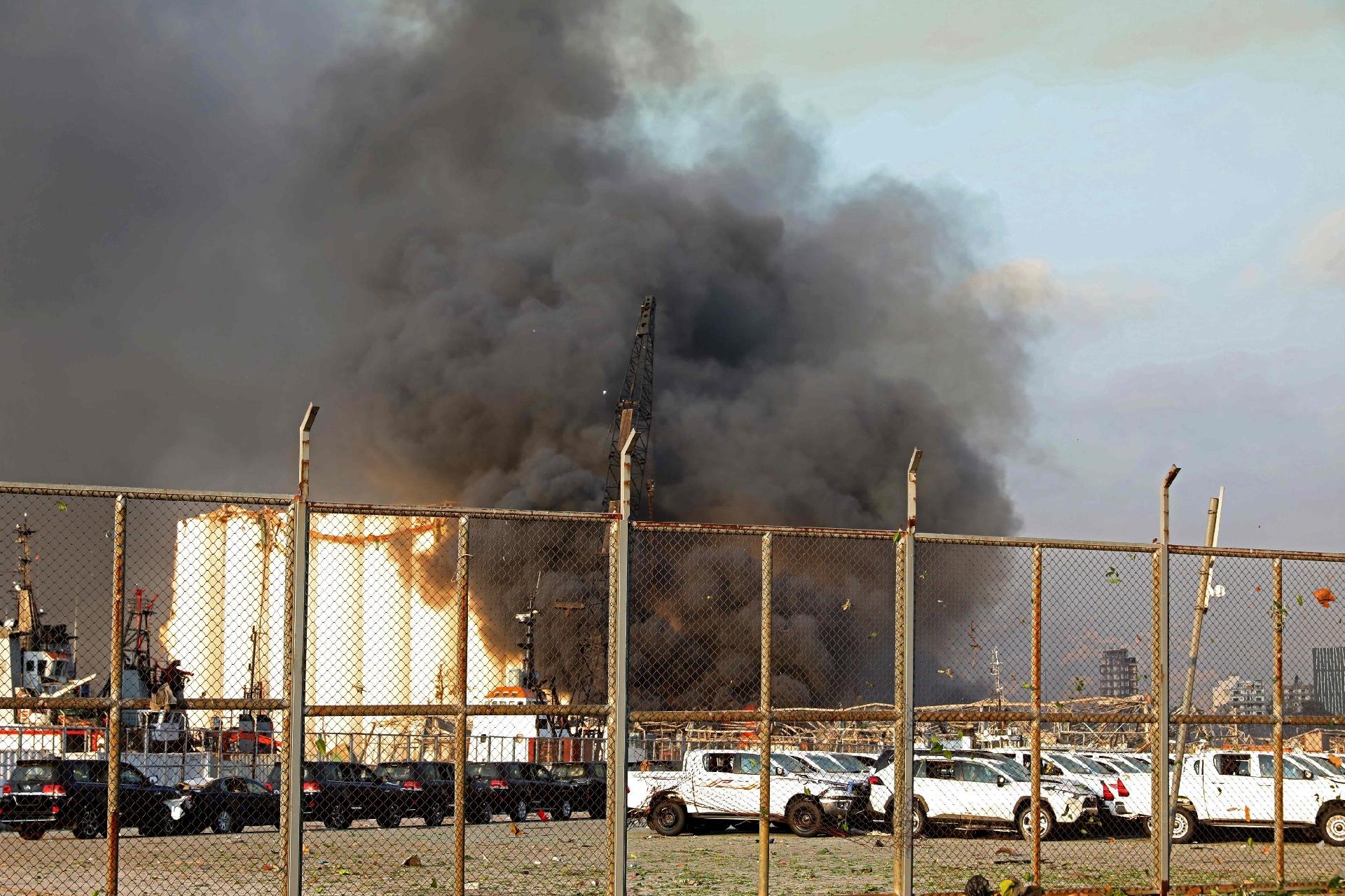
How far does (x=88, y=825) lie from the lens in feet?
66.7

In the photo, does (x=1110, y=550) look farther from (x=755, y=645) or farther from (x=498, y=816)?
(x=755, y=645)

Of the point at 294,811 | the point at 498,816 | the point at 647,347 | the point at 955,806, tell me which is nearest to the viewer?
the point at 294,811

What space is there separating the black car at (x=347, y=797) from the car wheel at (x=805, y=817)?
21.9ft

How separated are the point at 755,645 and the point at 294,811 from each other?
204ft

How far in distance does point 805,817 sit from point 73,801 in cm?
1087

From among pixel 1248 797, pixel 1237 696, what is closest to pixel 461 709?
pixel 1237 696

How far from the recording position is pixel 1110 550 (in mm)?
11547

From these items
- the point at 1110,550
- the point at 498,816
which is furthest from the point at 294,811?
the point at 498,816

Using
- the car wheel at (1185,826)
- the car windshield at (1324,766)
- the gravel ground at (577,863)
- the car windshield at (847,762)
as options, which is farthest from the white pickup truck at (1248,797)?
the car windshield at (847,762)

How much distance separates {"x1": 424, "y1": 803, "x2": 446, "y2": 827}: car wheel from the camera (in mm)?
24562

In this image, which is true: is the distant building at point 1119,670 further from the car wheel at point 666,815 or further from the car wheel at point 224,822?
the car wheel at point 224,822

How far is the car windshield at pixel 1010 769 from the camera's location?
2198cm

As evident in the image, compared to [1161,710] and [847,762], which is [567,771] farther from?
[1161,710]

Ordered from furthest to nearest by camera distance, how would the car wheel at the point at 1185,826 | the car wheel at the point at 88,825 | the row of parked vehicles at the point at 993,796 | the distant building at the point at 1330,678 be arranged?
the car wheel at the point at 1185,826
the row of parked vehicles at the point at 993,796
the car wheel at the point at 88,825
the distant building at the point at 1330,678
